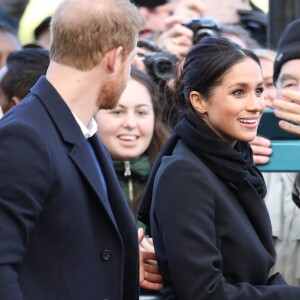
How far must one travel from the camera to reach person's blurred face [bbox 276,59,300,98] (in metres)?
4.82

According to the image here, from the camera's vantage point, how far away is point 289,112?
4082mm

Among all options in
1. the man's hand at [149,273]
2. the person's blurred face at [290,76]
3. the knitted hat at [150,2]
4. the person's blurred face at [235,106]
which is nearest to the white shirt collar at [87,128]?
the person's blurred face at [235,106]

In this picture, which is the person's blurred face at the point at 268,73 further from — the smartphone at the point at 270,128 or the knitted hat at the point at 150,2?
the knitted hat at the point at 150,2

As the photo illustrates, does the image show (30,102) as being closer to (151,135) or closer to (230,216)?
(230,216)

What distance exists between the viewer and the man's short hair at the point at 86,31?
3.06 metres

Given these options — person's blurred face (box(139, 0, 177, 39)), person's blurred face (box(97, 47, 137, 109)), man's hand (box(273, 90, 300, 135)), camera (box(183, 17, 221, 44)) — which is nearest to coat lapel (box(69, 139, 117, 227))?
person's blurred face (box(97, 47, 137, 109))

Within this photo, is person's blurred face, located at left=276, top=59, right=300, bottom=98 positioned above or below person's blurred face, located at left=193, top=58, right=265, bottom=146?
below

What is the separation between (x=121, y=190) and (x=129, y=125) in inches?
55.1

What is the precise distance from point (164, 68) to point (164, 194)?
1836mm

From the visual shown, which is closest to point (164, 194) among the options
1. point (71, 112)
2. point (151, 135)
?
point (71, 112)

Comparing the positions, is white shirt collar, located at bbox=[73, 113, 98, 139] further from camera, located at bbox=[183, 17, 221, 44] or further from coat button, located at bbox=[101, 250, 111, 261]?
camera, located at bbox=[183, 17, 221, 44]

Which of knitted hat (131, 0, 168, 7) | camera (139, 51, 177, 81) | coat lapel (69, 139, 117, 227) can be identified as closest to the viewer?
coat lapel (69, 139, 117, 227)

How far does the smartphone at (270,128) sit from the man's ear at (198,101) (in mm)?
606

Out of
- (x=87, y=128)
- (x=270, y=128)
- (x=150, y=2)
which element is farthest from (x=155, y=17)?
(x=87, y=128)
